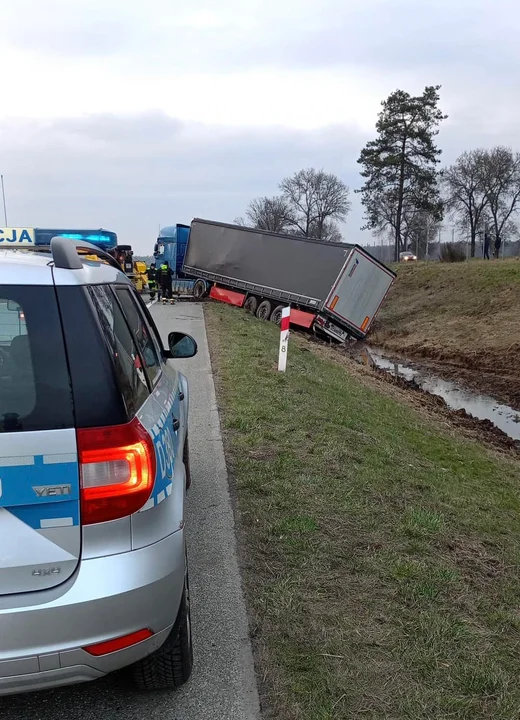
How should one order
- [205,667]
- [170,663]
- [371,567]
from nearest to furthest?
[170,663]
[205,667]
[371,567]

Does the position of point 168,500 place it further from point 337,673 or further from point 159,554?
point 337,673

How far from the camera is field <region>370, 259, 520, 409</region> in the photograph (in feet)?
59.4

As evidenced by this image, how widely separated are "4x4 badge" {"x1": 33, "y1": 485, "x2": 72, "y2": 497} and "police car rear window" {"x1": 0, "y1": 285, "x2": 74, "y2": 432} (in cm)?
19

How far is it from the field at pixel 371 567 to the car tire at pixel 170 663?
40 centimetres

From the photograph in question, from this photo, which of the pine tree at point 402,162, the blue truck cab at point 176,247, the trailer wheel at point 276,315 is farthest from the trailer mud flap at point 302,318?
the pine tree at point 402,162

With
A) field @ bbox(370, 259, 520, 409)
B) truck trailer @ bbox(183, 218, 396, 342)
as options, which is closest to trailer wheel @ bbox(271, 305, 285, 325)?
truck trailer @ bbox(183, 218, 396, 342)

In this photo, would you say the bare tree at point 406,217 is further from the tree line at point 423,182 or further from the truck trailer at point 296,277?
the truck trailer at point 296,277

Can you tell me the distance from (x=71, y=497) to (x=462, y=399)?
14118 millimetres

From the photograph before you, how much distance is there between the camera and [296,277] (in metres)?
21.9

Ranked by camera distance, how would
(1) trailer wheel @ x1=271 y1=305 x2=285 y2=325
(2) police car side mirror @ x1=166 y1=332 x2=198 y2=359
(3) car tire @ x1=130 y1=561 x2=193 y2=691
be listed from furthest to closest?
(1) trailer wheel @ x1=271 y1=305 x2=285 y2=325 < (2) police car side mirror @ x1=166 y1=332 x2=198 y2=359 < (3) car tire @ x1=130 y1=561 x2=193 y2=691

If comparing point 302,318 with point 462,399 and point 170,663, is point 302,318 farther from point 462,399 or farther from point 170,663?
point 170,663

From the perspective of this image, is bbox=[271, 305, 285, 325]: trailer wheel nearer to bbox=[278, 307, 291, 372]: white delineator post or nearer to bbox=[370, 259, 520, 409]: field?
bbox=[370, 259, 520, 409]: field

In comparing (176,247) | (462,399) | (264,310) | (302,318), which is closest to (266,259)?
(264,310)

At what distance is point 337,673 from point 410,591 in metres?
0.93
